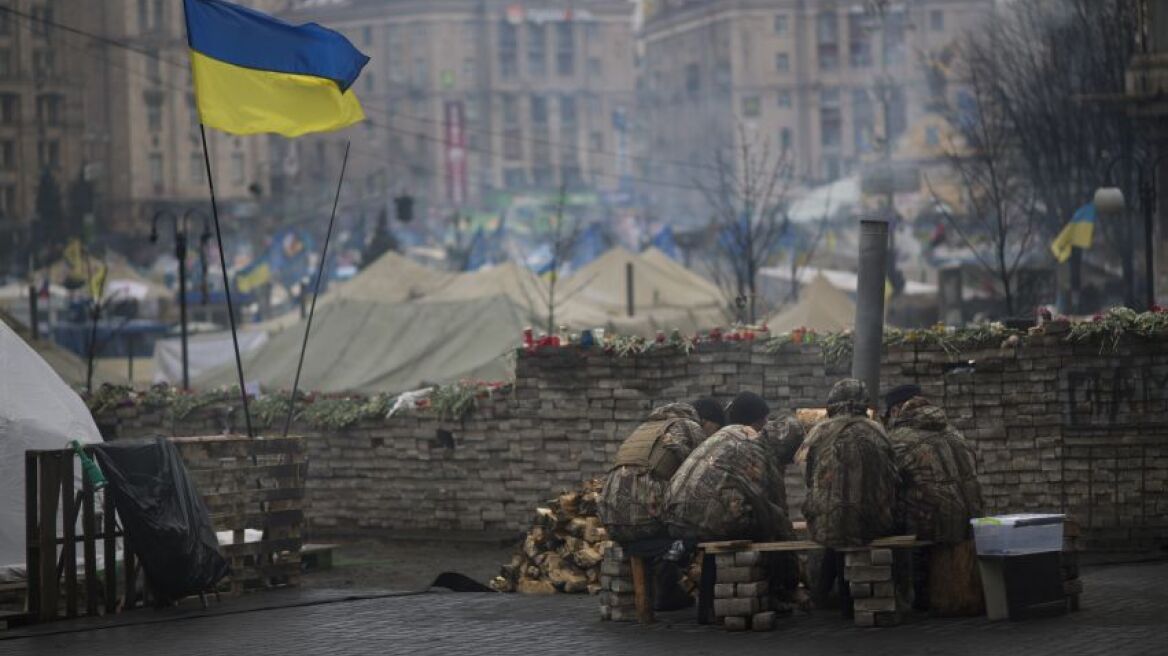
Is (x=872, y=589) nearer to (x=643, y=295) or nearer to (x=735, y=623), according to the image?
(x=735, y=623)

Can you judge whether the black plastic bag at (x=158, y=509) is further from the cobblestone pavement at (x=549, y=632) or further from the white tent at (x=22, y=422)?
the white tent at (x=22, y=422)

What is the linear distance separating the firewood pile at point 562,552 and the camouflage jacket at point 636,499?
2.09 metres

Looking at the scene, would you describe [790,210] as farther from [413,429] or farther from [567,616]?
[567,616]

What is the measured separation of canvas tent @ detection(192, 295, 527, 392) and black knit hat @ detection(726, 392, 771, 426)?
17393 mm

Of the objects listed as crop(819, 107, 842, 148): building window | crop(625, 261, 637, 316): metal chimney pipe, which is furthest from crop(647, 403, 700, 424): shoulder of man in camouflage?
crop(819, 107, 842, 148): building window

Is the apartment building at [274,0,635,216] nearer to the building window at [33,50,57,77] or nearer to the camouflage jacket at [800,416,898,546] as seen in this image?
the building window at [33,50,57,77]

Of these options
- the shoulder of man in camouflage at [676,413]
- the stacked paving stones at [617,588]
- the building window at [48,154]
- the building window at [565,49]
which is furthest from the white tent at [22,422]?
the building window at [565,49]

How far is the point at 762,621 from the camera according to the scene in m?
11.7

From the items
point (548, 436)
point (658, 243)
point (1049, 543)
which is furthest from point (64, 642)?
point (658, 243)

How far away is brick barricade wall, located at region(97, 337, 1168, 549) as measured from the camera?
53.1 feet

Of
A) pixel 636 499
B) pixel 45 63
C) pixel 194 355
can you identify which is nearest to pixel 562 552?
pixel 636 499

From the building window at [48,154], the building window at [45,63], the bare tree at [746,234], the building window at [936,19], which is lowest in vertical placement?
the bare tree at [746,234]

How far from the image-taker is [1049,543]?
38.4 ft

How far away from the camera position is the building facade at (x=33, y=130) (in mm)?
89875
